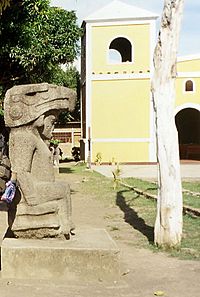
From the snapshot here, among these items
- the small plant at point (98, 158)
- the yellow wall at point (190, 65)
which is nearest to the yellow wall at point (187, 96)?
the yellow wall at point (190, 65)

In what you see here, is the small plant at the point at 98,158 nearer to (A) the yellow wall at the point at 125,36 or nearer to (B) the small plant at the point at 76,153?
(A) the yellow wall at the point at 125,36

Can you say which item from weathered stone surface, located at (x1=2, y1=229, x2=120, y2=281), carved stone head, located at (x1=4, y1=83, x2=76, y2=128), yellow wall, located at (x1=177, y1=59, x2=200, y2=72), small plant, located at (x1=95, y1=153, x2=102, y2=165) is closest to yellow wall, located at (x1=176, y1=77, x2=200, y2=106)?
yellow wall, located at (x1=177, y1=59, x2=200, y2=72)

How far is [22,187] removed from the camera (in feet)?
18.2

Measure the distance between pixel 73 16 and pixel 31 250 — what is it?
1160 centimetres

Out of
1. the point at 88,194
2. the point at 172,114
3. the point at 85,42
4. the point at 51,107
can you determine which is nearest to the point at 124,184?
the point at 88,194

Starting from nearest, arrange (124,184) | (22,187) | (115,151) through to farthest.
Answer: (22,187)
(124,184)
(115,151)

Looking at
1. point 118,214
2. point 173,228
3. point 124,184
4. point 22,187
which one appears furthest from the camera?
point 124,184

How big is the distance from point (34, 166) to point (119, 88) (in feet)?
63.8

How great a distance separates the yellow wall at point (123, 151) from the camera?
24906mm

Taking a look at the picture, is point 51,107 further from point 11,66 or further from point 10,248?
point 11,66

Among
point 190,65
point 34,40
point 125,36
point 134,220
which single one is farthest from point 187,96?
point 134,220

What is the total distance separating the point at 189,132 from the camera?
98.3 ft

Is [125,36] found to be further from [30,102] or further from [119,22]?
[30,102]

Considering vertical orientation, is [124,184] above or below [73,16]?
below
